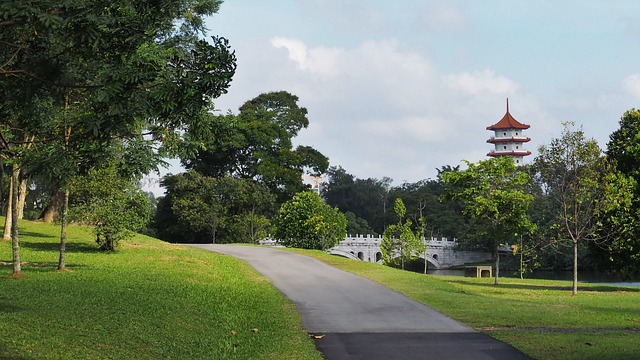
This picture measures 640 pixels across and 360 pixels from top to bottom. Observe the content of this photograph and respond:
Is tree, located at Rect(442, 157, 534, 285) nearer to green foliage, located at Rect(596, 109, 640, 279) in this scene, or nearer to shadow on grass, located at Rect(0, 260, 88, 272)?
green foliage, located at Rect(596, 109, 640, 279)

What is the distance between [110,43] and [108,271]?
569 inches

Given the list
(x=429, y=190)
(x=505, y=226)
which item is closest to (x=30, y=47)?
(x=505, y=226)

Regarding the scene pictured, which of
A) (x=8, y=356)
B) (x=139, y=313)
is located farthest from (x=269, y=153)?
(x=8, y=356)

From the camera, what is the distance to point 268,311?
1669 centimetres

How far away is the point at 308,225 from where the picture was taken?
4722 cm

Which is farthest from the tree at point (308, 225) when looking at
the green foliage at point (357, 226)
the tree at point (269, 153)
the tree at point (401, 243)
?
the green foliage at point (357, 226)

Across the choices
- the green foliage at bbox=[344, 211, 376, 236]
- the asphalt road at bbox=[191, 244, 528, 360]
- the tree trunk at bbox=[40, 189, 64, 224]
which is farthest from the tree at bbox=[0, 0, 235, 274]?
the green foliage at bbox=[344, 211, 376, 236]

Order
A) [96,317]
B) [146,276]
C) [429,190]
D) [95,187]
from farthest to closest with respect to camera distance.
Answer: [429,190], [95,187], [146,276], [96,317]

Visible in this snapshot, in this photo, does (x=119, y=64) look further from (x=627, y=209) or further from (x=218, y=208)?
(x=218, y=208)

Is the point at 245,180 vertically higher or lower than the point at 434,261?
higher

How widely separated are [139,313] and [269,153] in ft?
163

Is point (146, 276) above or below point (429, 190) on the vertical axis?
below

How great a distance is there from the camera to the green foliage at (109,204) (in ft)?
85.3

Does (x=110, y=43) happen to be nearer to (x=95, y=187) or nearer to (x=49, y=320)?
(x=49, y=320)
